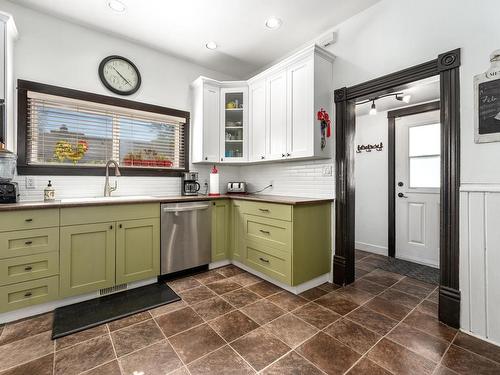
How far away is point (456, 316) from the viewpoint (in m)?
1.79

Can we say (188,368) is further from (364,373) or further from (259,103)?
(259,103)

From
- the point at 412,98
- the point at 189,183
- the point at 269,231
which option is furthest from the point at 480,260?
the point at 189,183

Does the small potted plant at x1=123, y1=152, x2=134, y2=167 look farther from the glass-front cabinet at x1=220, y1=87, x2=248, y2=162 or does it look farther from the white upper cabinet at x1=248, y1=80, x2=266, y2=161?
the white upper cabinet at x1=248, y1=80, x2=266, y2=161

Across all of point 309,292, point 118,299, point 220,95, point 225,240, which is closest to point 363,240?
point 309,292

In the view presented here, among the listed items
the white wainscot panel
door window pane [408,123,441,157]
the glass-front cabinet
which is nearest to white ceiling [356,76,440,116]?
door window pane [408,123,441,157]

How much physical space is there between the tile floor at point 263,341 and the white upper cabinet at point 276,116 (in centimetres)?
163

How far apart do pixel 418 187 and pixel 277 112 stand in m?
2.25

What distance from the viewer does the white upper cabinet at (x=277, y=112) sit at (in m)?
2.55

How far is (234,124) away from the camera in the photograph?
11.4ft

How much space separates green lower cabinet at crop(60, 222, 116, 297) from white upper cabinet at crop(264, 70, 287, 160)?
1.91 metres

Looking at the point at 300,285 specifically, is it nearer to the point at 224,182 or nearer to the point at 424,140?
the point at 224,182

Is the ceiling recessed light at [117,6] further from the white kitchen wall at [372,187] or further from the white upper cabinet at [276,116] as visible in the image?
the white kitchen wall at [372,187]

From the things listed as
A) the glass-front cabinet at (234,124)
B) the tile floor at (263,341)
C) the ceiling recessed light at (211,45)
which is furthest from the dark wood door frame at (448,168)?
the ceiling recessed light at (211,45)

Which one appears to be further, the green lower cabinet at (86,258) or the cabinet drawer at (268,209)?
the cabinet drawer at (268,209)
